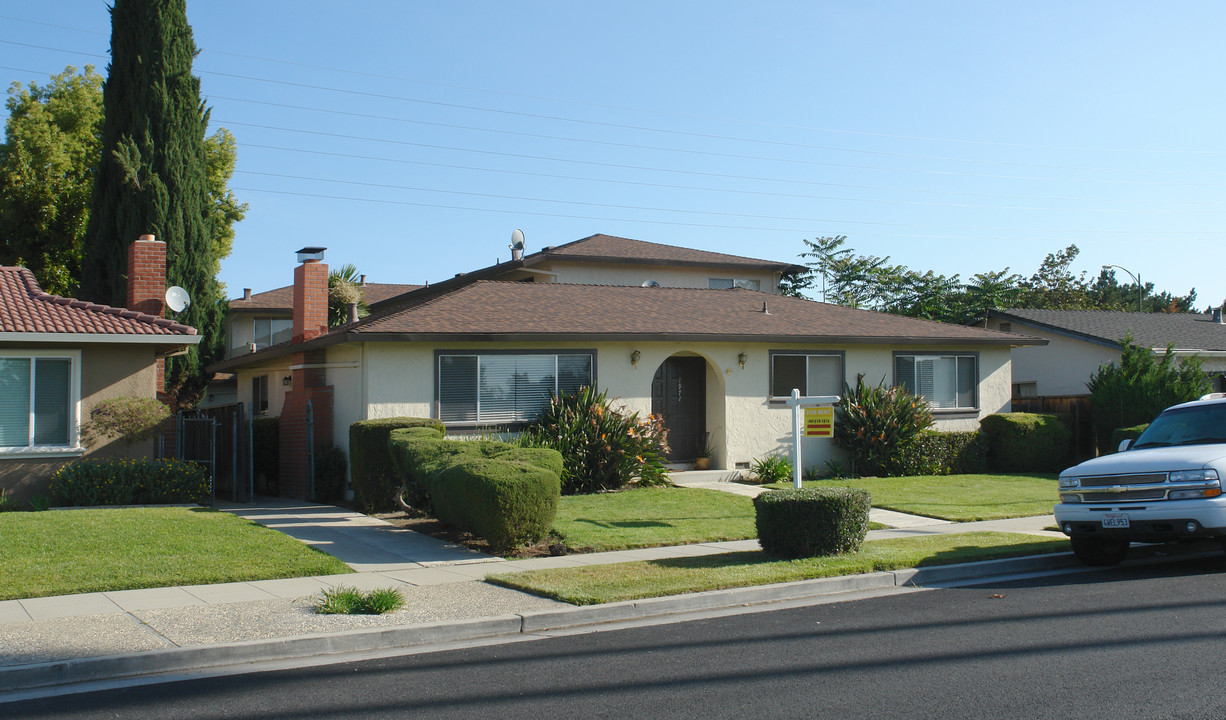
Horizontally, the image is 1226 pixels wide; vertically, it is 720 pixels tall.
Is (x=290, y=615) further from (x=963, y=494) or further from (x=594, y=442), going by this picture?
(x=963, y=494)

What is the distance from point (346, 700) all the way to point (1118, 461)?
846cm

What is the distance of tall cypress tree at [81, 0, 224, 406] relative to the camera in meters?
26.1

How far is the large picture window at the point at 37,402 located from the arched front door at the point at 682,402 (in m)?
10.4

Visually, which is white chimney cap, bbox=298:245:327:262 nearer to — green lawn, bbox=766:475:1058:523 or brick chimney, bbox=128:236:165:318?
brick chimney, bbox=128:236:165:318

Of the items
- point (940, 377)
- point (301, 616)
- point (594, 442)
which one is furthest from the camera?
point (940, 377)

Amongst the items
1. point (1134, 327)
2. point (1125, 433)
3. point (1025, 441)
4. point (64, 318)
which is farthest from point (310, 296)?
point (1134, 327)

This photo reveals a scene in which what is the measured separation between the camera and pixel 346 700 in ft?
19.9

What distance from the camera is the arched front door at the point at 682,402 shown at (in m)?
19.7

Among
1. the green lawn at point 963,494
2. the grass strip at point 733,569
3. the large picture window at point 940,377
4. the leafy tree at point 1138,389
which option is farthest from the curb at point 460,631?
the leafy tree at point 1138,389

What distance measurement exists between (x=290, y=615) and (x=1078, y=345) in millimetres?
24009

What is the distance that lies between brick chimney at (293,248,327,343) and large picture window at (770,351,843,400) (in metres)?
→ 9.21

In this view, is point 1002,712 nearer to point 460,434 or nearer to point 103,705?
point 103,705

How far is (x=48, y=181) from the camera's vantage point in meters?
32.1

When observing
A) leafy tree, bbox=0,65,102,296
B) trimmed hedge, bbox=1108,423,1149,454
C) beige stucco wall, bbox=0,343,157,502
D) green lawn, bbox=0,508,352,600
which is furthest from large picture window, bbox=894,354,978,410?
leafy tree, bbox=0,65,102,296
